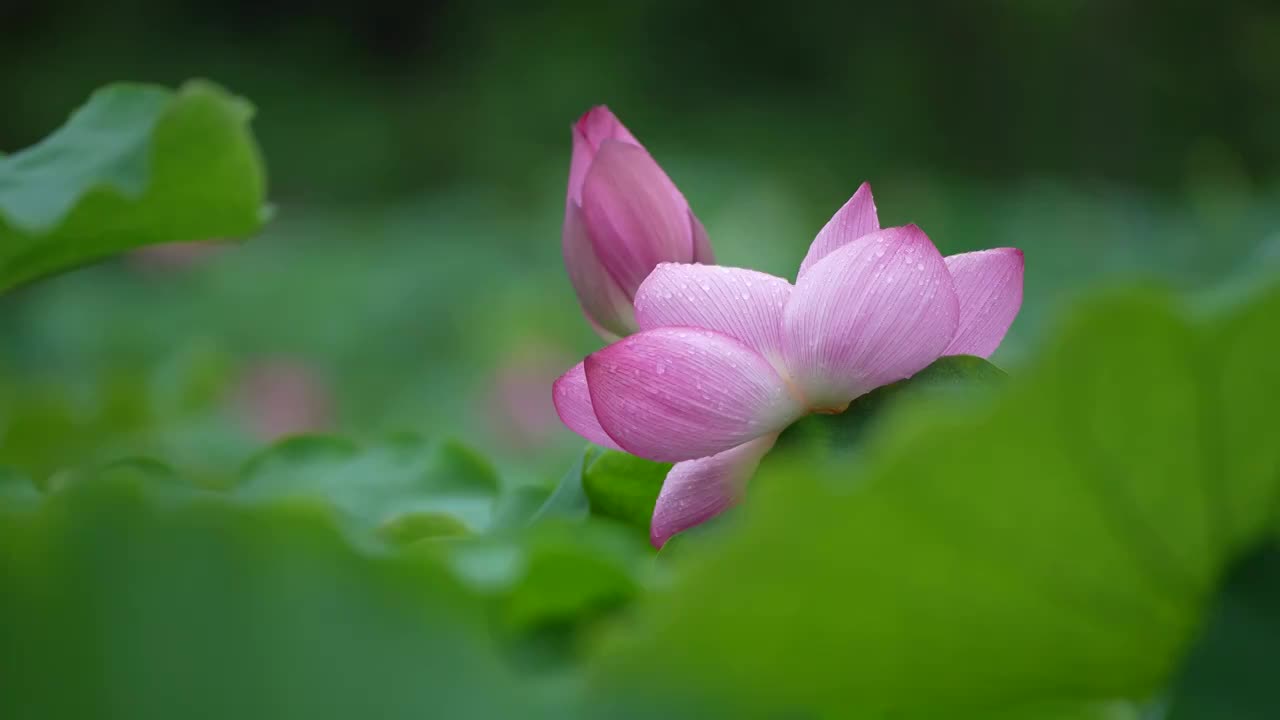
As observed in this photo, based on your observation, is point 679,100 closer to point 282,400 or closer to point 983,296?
point 282,400

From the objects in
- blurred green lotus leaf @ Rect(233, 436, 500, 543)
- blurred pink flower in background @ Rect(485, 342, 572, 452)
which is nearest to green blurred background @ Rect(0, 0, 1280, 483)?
blurred pink flower in background @ Rect(485, 342, 572, 452)

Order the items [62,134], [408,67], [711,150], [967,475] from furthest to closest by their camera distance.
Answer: [408,67], [711,150], [62,134], [967,475]

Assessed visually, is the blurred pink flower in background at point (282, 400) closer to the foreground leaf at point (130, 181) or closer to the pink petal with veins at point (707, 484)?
the foreground leaf at point (130, 181)

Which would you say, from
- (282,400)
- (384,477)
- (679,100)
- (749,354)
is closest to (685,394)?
(749,354)

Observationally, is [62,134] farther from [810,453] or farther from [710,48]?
[710,48]

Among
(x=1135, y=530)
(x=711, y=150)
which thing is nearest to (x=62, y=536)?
(x=1135, y=530)
